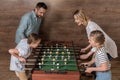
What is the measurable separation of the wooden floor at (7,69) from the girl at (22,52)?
124cm

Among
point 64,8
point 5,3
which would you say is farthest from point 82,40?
point 5,3

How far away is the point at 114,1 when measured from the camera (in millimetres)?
5520

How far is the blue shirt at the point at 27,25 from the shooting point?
451 centimetres

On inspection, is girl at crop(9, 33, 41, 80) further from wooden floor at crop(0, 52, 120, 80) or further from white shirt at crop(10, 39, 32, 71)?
wooden floor at crop(0, 52, 120, 80)

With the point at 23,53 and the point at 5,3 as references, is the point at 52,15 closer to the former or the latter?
the point at 5,3

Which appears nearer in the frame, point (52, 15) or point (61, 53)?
point (61, 53)

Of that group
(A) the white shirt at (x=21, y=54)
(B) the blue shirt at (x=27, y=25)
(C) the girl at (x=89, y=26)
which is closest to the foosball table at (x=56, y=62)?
(A) the white shirt at (x=21, y=54)

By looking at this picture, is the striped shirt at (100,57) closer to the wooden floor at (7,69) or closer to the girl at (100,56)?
the girl at (100,56)

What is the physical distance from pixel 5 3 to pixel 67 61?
251 cm

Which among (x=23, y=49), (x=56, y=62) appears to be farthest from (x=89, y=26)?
(x=23, y=49)

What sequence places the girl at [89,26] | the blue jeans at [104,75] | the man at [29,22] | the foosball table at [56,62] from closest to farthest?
the foosball table at [56,62]
the blue jeans at [104,75]
the girl at [89,26]
the man at [29,22]

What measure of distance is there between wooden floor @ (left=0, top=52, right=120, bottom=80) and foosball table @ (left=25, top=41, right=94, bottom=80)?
106 cm

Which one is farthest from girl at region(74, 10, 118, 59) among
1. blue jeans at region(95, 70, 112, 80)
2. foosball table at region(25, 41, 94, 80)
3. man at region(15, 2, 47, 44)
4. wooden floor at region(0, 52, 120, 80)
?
wooden floor at region(0, 52, 120, 80)

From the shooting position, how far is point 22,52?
3555mm
